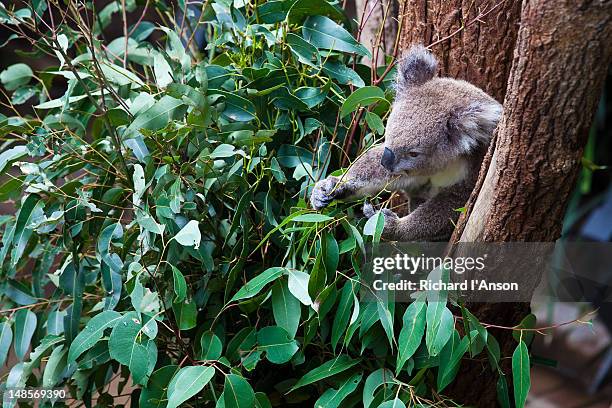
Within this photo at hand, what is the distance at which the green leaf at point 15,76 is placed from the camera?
2.27m

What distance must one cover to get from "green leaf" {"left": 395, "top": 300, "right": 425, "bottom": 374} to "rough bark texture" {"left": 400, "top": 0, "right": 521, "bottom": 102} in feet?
2.39

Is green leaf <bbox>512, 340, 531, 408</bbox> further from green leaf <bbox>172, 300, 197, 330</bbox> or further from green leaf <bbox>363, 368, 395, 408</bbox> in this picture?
green leaf <bbox>172, 300, 197, 330</bbox>

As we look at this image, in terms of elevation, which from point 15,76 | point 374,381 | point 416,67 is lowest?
point 374,381

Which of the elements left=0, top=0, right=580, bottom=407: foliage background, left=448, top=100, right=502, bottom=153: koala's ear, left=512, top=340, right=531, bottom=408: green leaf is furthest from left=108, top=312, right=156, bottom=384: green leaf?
left=448, top=100, right=502, bottom=153: koala's ear

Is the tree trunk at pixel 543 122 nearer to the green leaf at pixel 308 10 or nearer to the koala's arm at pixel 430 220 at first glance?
the koala's arm at pixel 430 220

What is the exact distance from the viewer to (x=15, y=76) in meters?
2.28

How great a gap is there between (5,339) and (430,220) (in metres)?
1.20

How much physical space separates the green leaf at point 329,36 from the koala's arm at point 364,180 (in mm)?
270

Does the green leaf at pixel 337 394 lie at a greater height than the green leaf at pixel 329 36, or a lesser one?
lesser

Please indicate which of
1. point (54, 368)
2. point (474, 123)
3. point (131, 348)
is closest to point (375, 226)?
point (474, 123)

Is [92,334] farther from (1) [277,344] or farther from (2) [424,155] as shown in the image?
(2) [424,155]

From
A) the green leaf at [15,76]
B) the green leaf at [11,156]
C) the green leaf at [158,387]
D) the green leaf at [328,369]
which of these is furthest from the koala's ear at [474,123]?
the green leaf at [15,76]

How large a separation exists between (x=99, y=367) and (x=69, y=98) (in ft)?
2.45

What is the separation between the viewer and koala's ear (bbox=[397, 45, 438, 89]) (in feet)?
6.15
